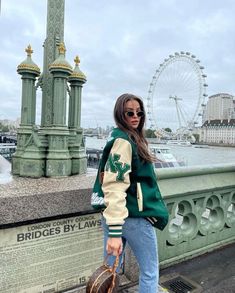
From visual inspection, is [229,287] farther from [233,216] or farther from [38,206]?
[38,206]

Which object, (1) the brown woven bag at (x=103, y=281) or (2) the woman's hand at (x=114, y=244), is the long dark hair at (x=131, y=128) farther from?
(1) the brown woven bag at (x=103, y=281)

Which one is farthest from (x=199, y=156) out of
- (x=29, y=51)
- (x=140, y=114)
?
(x=140, y=114)

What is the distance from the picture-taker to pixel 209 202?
12.1 ft

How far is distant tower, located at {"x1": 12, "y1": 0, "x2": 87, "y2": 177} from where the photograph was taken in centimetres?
306

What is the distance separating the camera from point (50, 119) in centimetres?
328

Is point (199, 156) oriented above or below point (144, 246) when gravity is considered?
below

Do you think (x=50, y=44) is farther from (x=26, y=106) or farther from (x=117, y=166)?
(x=117, y=166)

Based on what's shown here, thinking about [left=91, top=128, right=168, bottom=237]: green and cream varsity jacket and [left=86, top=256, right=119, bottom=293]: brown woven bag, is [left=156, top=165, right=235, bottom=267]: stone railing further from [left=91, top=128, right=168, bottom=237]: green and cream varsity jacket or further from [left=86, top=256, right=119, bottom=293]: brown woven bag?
[left=86, top=256, right=119, bottom=293]: brown woven bag

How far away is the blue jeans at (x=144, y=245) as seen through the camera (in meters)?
1.93

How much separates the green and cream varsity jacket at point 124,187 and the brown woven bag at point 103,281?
272 mm

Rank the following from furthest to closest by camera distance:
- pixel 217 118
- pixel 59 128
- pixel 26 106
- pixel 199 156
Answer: pixel 217 118 < pixel 199 156 < pixel 26 106 < pixel 59 128

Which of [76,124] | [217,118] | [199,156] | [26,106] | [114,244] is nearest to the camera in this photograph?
[114,244]

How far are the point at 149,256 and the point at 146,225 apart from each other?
23 centimetres

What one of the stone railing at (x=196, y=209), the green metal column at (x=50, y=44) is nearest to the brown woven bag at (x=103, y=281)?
the stone railing at (x=196, y=209)
